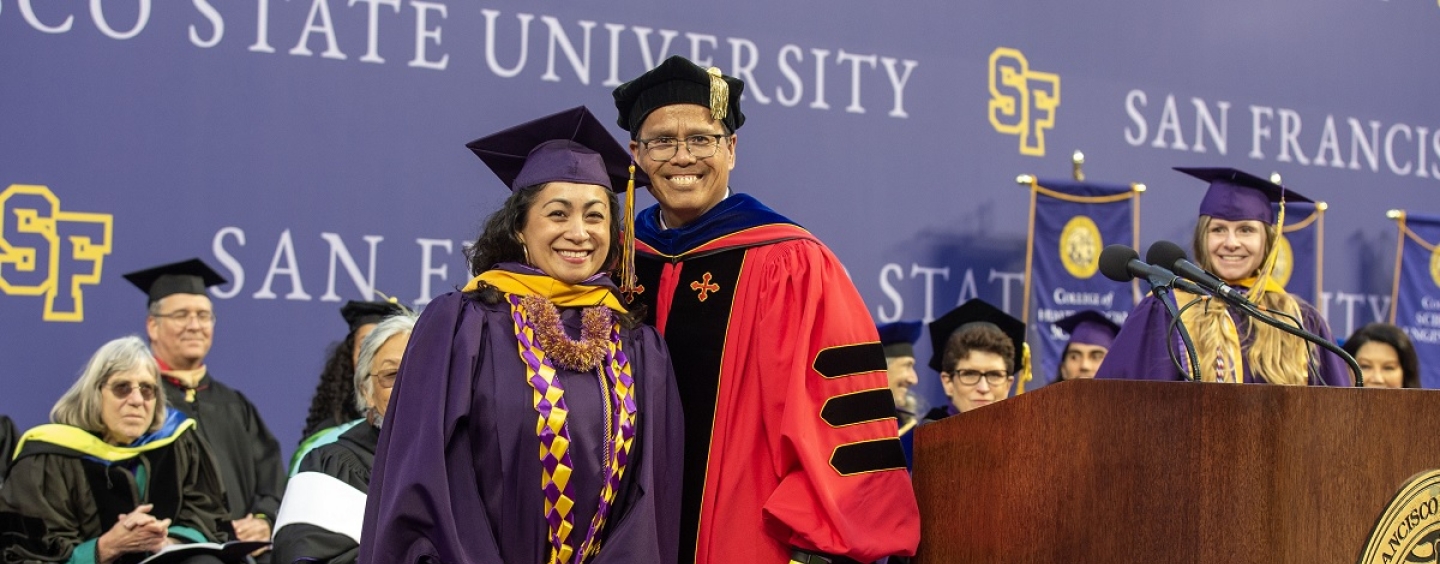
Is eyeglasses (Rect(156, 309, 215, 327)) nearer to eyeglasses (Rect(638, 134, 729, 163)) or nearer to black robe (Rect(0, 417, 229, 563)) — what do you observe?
black robe (Rect(0, 417, 229, 563))

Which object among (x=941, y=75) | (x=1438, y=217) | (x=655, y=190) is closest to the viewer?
(x=655, y=190)

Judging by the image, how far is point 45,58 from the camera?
525cm

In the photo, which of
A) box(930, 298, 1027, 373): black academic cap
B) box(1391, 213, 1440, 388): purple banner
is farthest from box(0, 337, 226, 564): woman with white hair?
box(1391, 213, 1440, 388): purple banner

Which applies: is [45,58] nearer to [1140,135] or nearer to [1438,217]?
[1140,135]

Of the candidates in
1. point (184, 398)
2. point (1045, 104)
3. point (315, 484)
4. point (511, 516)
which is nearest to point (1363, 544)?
point (511, 516)

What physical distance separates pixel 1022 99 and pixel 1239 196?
128 inches

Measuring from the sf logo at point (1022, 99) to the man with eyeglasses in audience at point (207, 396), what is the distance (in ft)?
12.6

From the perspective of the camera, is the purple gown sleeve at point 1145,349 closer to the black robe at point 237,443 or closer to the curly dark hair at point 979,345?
the curly dark hair at point 979,345

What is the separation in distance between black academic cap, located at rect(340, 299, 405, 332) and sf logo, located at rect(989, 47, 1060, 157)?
3.32 metres

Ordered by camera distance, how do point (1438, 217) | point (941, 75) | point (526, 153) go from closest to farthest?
point (526, 153) → point (941, 75) → point (1438, 217)

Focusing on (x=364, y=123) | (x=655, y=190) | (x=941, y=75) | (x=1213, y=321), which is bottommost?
(x=1213, y=321)

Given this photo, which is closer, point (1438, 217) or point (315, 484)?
point (315, 484)

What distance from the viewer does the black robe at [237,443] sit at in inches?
211

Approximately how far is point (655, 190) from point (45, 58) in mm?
3297
